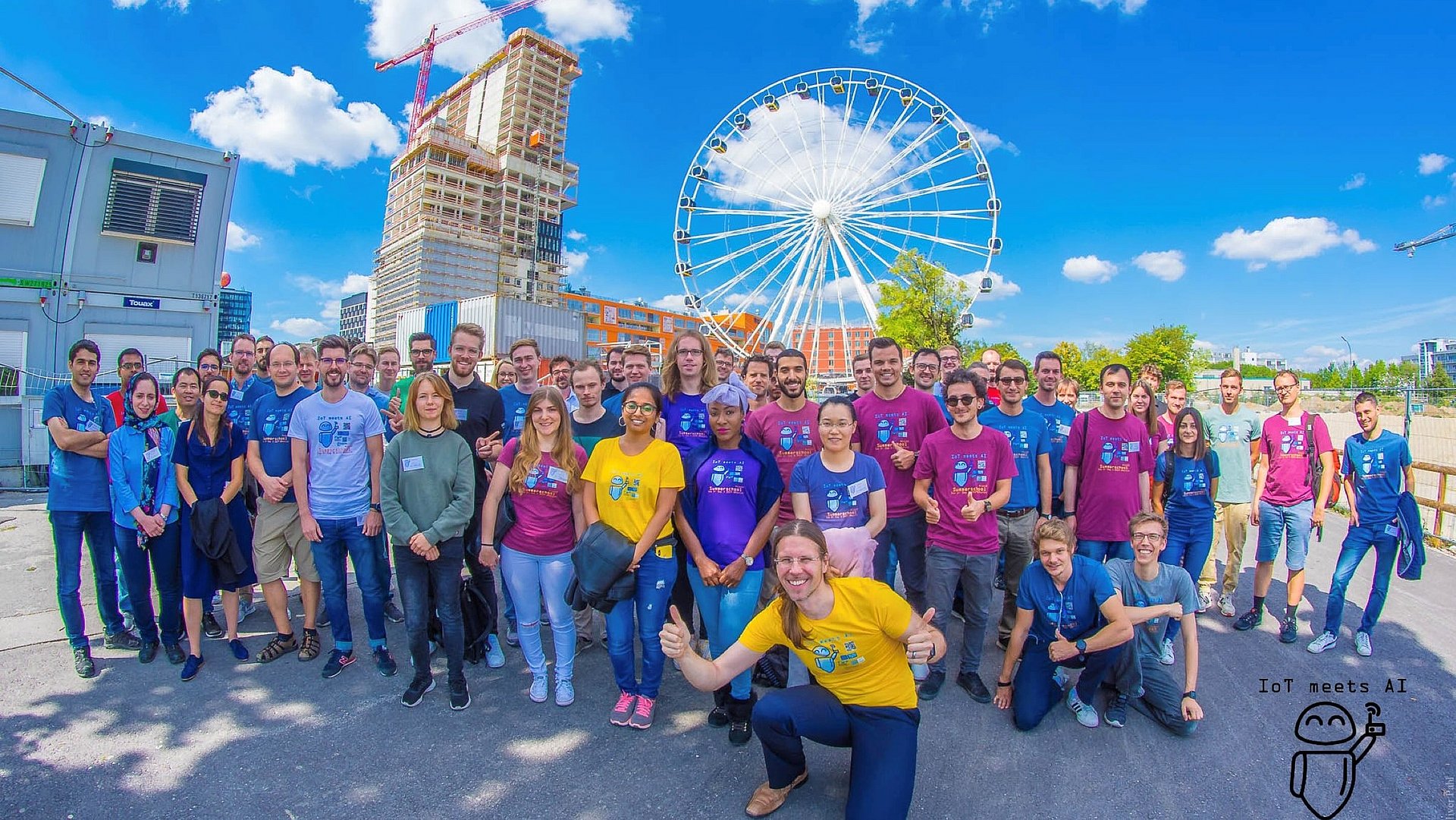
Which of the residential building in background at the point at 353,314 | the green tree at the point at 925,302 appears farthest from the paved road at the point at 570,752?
the residential building in background at the point at 353,314

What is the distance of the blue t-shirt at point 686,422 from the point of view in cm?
399

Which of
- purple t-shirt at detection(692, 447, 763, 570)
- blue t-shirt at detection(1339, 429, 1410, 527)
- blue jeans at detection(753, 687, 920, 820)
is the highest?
blue t-shirt at detection(1339, 429, 1410, 527)

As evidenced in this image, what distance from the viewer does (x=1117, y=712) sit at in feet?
11.1

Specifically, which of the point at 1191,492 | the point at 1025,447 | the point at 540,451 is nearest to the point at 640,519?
the point at 540,451

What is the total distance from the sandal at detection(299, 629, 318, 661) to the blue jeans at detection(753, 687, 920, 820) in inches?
130

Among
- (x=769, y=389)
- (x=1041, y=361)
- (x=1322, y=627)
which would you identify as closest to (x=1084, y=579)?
(x=1041, y=361)

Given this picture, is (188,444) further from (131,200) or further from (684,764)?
(131,200)

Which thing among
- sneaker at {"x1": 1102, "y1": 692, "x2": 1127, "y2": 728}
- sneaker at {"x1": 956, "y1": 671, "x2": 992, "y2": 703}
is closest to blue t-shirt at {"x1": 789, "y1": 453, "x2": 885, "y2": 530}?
sneaker at {"x1": 956, "y1": 671, "x2": 992, "y2": 703}

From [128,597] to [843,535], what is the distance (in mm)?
4763

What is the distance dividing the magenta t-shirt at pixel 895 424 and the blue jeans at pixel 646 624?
62.7 inches

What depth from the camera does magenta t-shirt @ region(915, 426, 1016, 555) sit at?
3764 millimetres

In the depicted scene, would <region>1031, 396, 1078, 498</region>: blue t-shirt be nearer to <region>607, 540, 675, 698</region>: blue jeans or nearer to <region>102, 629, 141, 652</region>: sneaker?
<region>607, 540, 675, 698</region>: blue jeans

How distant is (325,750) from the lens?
304 cm

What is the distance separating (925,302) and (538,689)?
32.6 m
